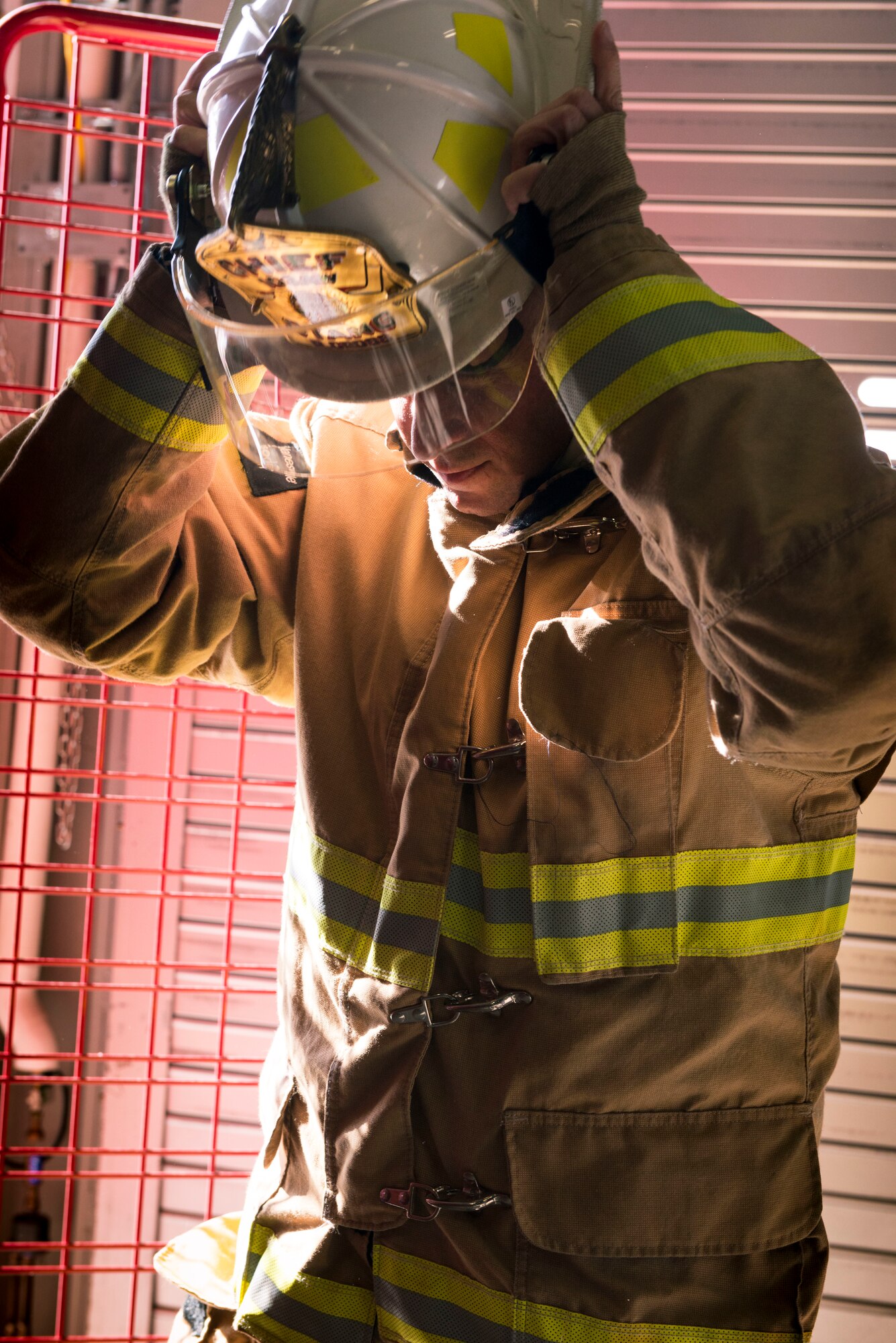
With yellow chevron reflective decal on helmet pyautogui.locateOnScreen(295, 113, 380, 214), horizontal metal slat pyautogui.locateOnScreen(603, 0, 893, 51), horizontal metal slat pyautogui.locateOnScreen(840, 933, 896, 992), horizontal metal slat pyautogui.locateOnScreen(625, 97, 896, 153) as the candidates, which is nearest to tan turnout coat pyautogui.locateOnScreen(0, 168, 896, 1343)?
yellow chevron reflective decal on helmet pyautogui.locateOnScreen(295, 113, 380, 214)

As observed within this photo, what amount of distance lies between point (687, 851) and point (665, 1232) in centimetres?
52

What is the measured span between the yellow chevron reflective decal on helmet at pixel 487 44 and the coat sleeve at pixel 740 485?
206mm

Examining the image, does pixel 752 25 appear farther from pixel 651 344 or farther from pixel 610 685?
pixel 610 685

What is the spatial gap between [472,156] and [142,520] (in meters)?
0.71

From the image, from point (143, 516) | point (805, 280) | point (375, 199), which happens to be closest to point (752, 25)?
point (805, 280)

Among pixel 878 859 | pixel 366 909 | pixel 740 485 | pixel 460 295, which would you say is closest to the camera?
pixel 740 485

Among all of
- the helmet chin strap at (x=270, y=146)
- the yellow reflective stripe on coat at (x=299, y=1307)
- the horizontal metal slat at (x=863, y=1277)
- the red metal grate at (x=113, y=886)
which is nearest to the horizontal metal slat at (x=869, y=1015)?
the horizontal metal slat at (x=863, y=1277)

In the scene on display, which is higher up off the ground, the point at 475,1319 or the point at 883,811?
the point at 883,811

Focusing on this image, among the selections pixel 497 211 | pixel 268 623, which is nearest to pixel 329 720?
pixel 268 623

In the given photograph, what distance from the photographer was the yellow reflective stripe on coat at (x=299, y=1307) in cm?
170

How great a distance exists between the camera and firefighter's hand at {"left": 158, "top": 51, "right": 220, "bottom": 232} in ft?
4.78

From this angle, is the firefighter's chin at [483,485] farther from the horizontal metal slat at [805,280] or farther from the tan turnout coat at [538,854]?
the horizontal metal slat at [805,280]

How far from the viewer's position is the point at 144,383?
5.23 feet

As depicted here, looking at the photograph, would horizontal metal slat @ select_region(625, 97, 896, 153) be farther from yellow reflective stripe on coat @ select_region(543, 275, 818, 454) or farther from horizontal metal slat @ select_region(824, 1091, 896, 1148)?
horizontal metal slat @ select_region(824, 1091, 896, 1148)
